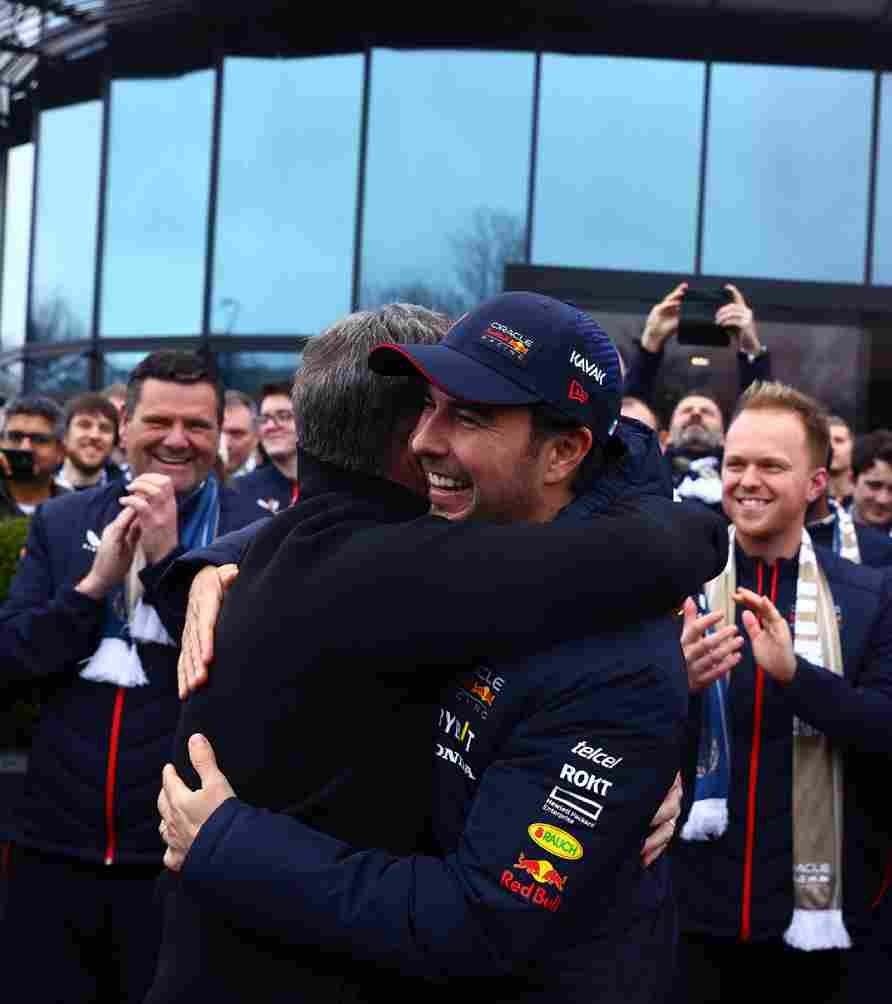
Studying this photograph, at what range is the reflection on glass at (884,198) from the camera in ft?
35.7

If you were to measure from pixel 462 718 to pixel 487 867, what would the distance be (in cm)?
22

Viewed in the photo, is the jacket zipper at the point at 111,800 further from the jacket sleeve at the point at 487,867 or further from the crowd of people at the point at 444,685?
the jacket sleeve at the point at 487,867

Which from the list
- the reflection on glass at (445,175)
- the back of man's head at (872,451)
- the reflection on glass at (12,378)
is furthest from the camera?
the reflection on glass at (12,378)

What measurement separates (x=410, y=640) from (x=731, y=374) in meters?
8.46

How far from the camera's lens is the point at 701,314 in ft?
15.2

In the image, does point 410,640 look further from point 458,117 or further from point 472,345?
point 458,117

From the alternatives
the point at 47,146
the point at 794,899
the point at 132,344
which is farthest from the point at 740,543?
the point at 47,146

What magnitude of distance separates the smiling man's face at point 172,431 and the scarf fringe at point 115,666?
502 millimetres

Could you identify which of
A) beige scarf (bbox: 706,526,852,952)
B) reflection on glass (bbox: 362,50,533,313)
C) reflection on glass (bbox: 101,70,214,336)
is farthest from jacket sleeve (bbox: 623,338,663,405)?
reflection on glass (bbox: 101,70,214,336)

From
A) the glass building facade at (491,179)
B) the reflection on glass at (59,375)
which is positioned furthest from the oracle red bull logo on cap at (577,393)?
the reflection on glass at (59,375)

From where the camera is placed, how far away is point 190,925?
184 cm

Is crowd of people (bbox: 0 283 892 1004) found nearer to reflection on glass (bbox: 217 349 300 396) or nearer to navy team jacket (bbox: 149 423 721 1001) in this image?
navy team jacket (bbox: 149 423 721 1001)

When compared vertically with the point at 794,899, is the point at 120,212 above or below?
above

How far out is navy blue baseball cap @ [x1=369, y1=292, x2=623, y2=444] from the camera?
1.75 m
